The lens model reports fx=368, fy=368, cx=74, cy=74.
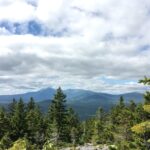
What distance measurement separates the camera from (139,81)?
1973 centimetres

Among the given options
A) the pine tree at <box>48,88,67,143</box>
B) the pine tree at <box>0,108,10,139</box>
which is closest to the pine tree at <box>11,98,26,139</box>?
the pine tree at <box>0,108,10,139</box>

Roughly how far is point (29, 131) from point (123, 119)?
3621 centimetres

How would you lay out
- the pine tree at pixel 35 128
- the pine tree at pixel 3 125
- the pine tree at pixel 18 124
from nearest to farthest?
the pine tree at pixel 3 125, the pine tree at pixel 18 124, the pine tree at pixel 35 128

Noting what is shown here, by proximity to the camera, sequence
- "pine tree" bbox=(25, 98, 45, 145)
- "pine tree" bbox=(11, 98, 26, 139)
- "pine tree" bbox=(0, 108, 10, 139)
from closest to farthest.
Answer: "pine tree" bbox=(0, 108, 10, 139), "pine tree" bbox=(11, 98, 26, 139), "pine tree" bbox=(25, 98, 45, 145)

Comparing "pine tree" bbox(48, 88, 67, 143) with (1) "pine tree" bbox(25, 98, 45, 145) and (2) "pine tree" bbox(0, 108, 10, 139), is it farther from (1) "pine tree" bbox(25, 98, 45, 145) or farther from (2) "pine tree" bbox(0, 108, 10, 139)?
(2) "pine tree" bbox(0, 108, 10, 139)

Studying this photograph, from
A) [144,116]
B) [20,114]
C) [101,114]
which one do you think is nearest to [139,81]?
[144,116]

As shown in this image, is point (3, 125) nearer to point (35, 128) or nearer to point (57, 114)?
point (35, 128)

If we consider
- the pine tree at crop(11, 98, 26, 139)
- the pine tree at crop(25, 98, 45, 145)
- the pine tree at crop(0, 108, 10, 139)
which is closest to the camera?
the pine tree at crop(0, 108, 10, 139)

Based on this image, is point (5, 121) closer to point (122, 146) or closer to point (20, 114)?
point (20, 114)

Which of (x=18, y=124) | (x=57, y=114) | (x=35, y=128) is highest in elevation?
(x=57, y=114)

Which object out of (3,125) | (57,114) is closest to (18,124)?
(3,125)

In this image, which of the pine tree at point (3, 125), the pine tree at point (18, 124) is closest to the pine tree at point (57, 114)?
the pine tree at point (18, 124)

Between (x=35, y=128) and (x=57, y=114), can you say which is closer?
(x=57, y=114)

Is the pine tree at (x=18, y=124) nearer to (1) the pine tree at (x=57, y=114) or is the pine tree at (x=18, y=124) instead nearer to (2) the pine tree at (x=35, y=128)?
(2) the pine tree at (x=35, y=128)
